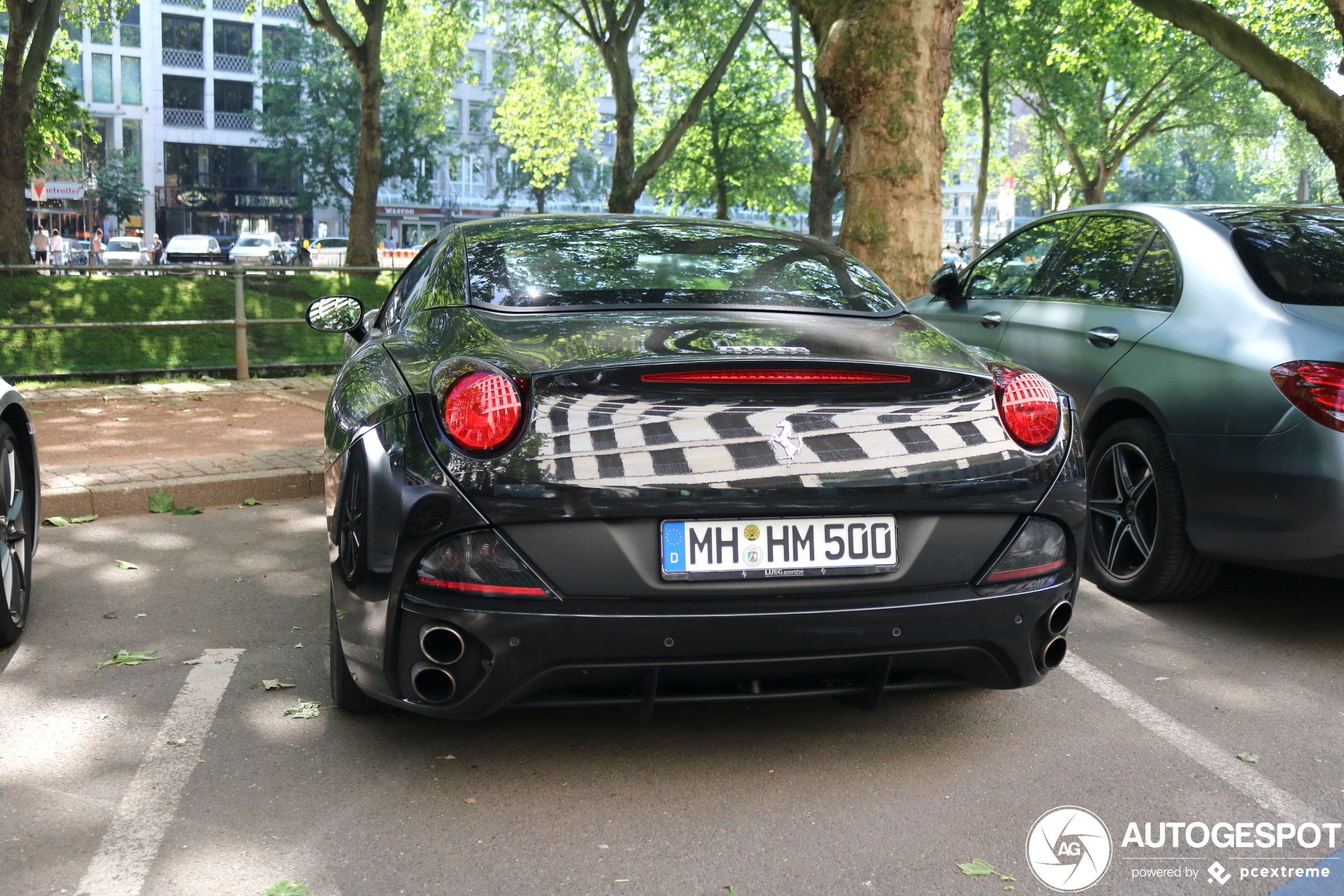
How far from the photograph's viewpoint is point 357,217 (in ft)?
76.0

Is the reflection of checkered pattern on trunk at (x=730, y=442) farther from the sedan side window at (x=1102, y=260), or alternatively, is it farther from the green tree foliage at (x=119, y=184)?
the green tree foliage at (x=119, y=184)

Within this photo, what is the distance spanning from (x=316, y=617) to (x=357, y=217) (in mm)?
19592

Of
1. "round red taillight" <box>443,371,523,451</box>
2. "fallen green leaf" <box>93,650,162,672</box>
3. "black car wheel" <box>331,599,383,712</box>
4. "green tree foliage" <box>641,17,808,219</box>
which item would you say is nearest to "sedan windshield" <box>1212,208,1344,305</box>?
"round red taillight" <box>443,371,523,451</box>

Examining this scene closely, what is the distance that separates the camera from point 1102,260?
5.59 metres

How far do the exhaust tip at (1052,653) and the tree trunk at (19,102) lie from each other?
61.7 ft

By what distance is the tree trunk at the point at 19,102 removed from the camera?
18672 millimetres

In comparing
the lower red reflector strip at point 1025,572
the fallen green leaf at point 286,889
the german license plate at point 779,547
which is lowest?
the fallen green leaf at point 286,889

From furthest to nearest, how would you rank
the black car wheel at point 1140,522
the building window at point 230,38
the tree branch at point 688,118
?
1. the building window at point 230,38
2. the tree branch at point 688,118
3. the black car wheel at point 1140,522

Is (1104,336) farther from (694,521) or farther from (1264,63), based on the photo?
(1264,63)

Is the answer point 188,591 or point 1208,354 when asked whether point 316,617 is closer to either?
Result: point 188,591

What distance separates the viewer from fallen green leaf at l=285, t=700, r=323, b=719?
12.0ft

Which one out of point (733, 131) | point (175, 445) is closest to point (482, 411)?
point (175, 445)

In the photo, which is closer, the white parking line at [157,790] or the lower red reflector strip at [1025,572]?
the white parking line at [157,790]

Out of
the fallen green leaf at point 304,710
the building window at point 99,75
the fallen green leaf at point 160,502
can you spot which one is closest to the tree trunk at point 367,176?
the fallen green leaf at point 160,502
